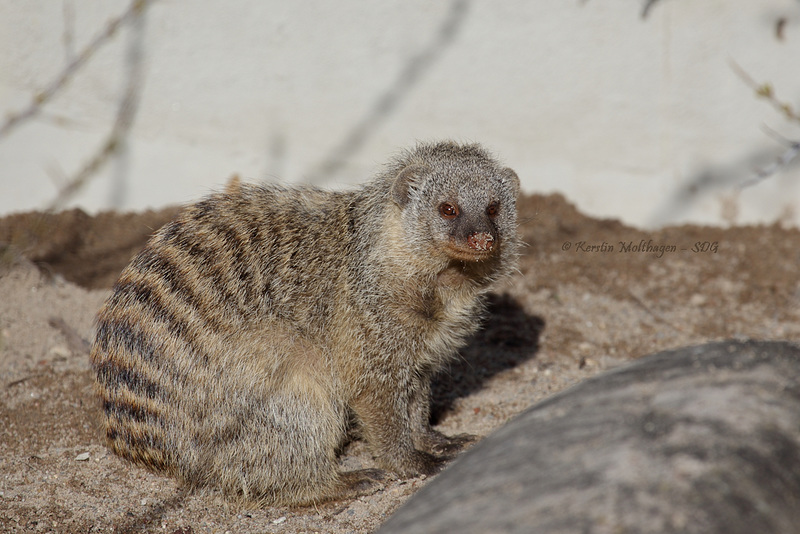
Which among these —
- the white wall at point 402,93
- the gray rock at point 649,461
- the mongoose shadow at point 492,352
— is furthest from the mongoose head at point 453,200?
the white wall at point 402,93

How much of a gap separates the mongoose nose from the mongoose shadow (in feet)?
3.97

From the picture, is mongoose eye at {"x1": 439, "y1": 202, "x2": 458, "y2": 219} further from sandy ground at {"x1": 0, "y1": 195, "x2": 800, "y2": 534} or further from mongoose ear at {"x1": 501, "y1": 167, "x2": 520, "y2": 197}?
sandy ground at {"x1": 0, "y1": 195, "x2": 800, "y2": 534}

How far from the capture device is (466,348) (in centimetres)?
486

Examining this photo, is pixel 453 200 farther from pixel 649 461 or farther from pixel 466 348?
pixel 649 461

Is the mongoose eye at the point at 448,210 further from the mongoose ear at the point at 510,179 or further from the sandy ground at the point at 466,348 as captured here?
the sandy ground at the point at 466,348

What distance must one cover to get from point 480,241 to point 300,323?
0.88m

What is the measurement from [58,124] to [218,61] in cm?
136

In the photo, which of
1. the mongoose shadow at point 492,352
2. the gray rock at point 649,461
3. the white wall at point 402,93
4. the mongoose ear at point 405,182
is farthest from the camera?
the white wall at point 402,93

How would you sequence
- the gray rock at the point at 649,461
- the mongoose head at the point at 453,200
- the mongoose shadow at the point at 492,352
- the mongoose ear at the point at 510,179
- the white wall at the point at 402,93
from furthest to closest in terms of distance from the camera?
the white wall at the point at 402,93
the mongoose shadow at the point at 492,352
the mongoose ear at the point at 510,179
the mongoose head at the point at 453,200
the gray rock at the point at 649,461

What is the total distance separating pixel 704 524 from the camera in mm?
1487

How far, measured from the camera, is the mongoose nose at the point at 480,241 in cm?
311

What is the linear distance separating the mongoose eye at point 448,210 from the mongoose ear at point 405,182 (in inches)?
6.9

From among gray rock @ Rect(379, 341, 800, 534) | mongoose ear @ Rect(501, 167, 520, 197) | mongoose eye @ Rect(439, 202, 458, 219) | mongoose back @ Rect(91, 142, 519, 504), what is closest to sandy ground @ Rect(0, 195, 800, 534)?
mongoose back @ Rect(91, 142, 519, 504)

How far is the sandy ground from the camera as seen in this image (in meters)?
3.06
